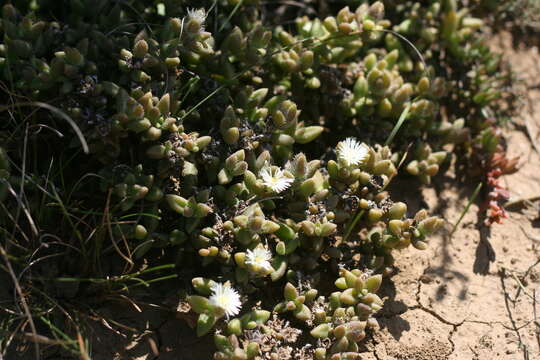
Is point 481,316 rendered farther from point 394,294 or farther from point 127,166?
point 127,166

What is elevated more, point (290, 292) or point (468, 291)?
point (290, 292)

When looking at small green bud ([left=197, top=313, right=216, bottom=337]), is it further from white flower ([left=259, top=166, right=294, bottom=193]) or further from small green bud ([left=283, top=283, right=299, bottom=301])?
white flower ([left=259, top=166, right=294, bottom=193])

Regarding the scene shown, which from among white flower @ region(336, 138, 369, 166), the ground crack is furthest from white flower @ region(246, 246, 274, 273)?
the ground crack

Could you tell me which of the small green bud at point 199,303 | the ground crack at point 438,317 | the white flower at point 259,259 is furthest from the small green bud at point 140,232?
the ground crack at point 438,317

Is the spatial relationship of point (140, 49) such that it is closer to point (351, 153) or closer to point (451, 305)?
→ point (351, 153)

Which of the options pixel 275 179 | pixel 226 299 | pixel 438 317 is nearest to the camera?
pixel 226 299

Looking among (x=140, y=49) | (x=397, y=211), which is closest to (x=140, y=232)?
(x=140, y=49)

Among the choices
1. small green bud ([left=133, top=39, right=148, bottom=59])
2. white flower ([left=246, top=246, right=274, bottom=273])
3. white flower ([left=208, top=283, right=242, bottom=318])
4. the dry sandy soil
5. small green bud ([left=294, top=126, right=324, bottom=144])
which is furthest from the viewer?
small green bud ([left=294, top=126, right=324, bottom=144])

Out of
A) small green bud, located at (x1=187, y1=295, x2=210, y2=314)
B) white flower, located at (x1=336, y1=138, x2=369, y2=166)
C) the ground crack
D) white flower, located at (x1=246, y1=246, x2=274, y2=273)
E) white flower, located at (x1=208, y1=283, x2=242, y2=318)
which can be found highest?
white flower, located at (x1=336, y1=138, x2=369, y2=166)
